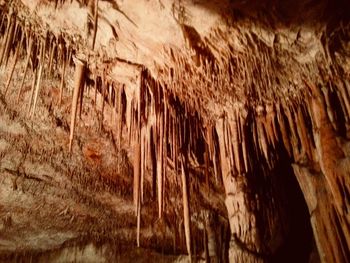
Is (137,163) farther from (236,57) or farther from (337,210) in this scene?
(337,210)

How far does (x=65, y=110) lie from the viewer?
386 cm

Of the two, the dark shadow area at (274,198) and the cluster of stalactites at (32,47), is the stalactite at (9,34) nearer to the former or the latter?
the cluster of stalactites at (32,47)

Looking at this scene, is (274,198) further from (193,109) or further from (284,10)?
(284,10)

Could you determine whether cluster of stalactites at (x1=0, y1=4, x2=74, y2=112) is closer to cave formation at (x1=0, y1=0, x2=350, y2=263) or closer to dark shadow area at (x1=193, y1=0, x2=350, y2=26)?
cave formation at (x1=0, y1=0, x2=350, y2=263)

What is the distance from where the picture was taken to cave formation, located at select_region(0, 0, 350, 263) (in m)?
2.56

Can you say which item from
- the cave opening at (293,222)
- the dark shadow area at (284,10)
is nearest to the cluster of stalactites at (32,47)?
the dark shadow area at (284,10)

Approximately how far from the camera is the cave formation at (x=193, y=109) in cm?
256

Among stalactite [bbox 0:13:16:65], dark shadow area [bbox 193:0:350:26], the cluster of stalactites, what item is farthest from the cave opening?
stalactite [bbox 0:13:16:65]

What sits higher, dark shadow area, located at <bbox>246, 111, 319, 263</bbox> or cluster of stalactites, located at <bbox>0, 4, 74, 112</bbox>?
cluster of stalactites, located at <bbox>0, 4, 74, 112</bbox>

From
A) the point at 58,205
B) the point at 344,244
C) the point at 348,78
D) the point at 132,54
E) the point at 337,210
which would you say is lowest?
the point at 344,244

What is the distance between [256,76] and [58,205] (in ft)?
14.0

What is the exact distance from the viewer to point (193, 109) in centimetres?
367

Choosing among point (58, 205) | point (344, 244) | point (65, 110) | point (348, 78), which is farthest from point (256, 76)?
point (58, 205)

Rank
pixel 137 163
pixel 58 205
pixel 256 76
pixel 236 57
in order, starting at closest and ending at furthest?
1. pixel 236 57
2. pixel 256 76
3. pixel 137 163
4. pixel 58 205
